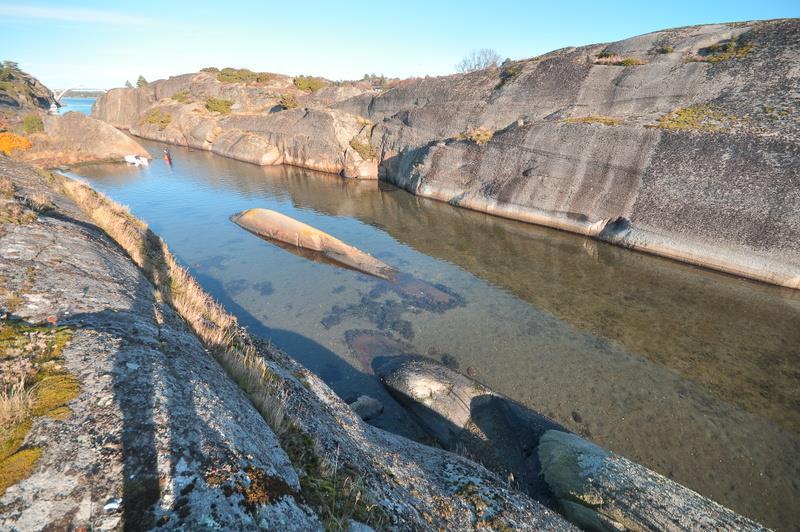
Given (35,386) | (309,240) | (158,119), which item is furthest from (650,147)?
(158,119)

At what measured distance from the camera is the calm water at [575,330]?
1039 cm

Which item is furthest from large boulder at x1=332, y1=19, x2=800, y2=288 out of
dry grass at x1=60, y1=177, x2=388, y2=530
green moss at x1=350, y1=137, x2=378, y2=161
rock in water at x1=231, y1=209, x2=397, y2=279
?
dry grass at x1=60, y1=177, x2=388, y2=530

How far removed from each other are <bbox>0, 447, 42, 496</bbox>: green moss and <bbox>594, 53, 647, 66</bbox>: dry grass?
4041 centimetres

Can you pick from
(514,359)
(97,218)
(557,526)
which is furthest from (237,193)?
(557,526)

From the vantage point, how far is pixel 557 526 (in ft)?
18.3

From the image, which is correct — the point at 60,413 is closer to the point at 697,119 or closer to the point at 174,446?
the point at 174,446

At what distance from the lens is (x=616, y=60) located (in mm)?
31984

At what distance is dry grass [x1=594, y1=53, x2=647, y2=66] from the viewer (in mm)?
30328

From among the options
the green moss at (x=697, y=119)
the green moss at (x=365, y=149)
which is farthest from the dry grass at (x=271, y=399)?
the green moss at (x=365, y=149)

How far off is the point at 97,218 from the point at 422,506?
15.8 metres

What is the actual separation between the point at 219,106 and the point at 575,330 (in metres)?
71.5

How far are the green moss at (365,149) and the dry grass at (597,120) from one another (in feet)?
77.9

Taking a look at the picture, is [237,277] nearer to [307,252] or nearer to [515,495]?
[307,252]

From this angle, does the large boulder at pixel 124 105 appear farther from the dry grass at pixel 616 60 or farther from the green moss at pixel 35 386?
the green moss at pixel 35 386
